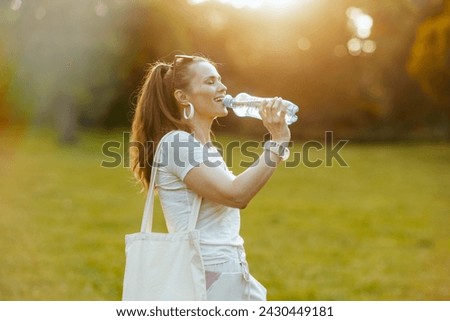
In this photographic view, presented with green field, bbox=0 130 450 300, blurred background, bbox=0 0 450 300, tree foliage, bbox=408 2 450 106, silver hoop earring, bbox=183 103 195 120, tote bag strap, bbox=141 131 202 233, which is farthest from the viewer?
tree foliage, bbox=408 2 450 106

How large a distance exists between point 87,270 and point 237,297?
5.79m

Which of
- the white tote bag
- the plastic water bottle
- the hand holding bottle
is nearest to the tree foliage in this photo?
the plastic water bottle

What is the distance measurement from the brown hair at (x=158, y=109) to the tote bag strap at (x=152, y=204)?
10 centimetres

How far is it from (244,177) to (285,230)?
8516mm

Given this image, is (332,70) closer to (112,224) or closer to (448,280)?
(112,224)

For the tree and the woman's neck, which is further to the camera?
the tree

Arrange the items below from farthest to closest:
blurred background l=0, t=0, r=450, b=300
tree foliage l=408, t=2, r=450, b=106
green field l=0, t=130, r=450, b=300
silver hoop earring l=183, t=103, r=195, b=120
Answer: tree foliage l=408, t=2, r=450, b=106 → blurred background l=0, t=0, r=450, b=300 → green field l=0, t=130, r=450, b=300 → silver hoop earring l=183, t=103, r=195, b=120

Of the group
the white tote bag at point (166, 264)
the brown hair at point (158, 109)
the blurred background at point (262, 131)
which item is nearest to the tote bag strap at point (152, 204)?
the white tote bag at point (166, 264)

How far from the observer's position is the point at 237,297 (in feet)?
8.27

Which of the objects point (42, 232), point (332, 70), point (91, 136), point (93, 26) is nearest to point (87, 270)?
point (42, 232)

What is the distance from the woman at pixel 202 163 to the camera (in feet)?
7.77

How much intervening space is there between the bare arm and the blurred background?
88cm

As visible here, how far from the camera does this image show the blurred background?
27.1 ft

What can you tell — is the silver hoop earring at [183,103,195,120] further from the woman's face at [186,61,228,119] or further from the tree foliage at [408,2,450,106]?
the tree foliage at [408,2,450,106]
